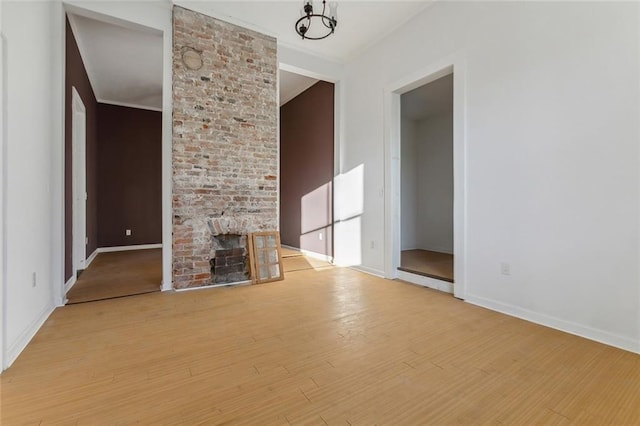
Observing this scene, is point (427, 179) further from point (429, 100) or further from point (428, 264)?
point (428, 264)

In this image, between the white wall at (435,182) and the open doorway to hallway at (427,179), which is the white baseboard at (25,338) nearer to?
the open doorway to hallway at (427,179)

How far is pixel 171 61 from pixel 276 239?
248cm

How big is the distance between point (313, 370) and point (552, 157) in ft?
8.14

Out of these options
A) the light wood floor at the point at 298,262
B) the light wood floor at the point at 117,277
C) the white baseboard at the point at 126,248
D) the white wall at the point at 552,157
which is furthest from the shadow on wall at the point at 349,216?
the white baseboard at the point at 126,248

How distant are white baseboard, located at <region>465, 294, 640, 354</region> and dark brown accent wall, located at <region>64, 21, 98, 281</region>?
14.3ft

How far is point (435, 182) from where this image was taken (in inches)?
241

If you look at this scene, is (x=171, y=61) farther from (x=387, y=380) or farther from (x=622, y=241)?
(x=622, y=241)

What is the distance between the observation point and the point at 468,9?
313 cm

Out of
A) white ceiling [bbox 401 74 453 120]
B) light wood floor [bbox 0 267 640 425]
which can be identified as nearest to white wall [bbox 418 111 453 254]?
white ceiling [bbox 401 74 453 120]

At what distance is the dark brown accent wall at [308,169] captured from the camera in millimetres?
5273

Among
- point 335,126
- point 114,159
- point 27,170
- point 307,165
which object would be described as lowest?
point 27,170

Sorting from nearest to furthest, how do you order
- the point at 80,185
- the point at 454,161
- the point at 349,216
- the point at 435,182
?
the point at 454,161, the point at 80,185, the point at 349,216, the point at 435,182

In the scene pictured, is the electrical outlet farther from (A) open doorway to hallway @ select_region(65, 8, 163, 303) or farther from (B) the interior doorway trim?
(A) open doorway to hallway @ select_region(65, 8, 163, 303)

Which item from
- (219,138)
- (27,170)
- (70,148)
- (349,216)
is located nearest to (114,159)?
(70,148)
